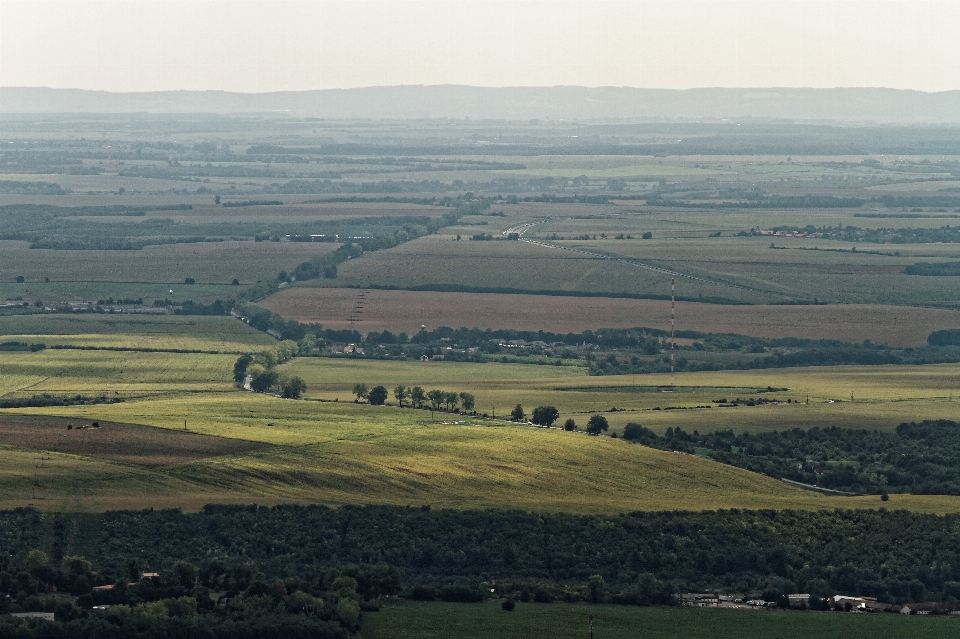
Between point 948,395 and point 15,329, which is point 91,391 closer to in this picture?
point 15,329

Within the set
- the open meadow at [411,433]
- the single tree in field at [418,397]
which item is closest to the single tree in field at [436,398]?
the single tree in field at [418,397]

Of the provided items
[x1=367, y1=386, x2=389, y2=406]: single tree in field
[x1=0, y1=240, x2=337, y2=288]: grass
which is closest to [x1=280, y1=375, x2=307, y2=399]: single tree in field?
[x1=367, y1=386, x2=389, y2=406]: single tree in field

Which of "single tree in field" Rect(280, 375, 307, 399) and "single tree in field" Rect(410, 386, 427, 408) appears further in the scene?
"single tree in field" Rect(280, 375, 307, 399)

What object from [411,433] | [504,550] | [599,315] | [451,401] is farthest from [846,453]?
[599,315]

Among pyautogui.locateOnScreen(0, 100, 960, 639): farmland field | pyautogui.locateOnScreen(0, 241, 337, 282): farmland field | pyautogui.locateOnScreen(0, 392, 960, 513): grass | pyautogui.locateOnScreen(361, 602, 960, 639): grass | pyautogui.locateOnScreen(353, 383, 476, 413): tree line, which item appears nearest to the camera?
pyautogui.locateOnScreen(361, 602, 960, 639): grass

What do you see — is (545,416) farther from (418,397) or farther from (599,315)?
(599,315)

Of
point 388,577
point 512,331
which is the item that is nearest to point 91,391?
point 512,331

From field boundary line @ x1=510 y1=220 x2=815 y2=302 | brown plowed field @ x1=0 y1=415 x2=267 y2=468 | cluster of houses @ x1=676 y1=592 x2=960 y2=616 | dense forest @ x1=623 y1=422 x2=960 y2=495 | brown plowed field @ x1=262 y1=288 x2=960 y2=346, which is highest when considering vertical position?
field boundary line @ x1=510 y1=220 x2=815 y2=302

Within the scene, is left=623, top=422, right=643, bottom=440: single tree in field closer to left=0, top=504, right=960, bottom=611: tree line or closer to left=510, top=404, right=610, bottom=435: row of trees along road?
left=510, top=404, right=610, bottom=435: row of trees along road
